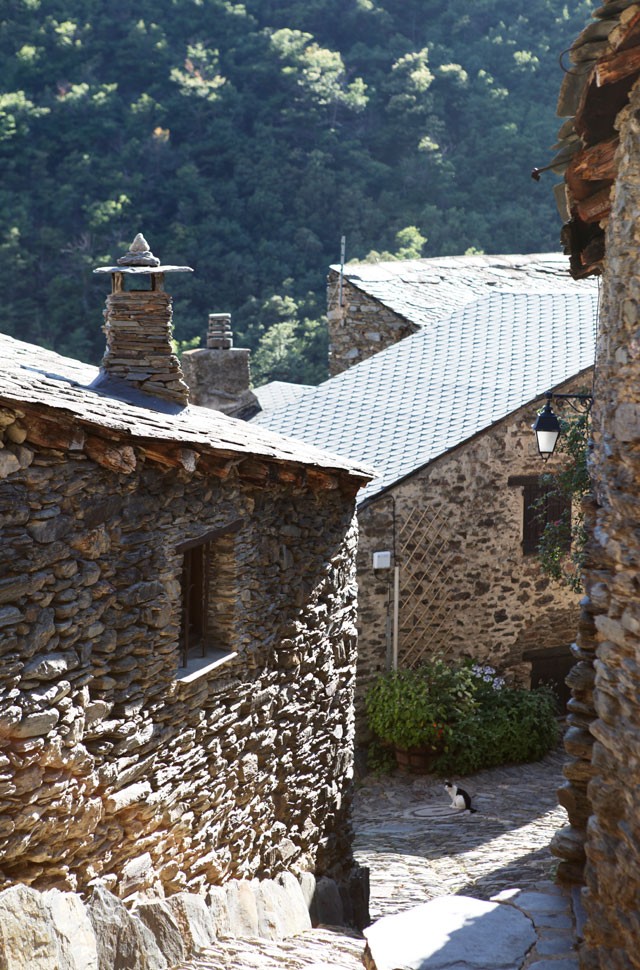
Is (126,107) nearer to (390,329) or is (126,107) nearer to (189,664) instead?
(390,329)

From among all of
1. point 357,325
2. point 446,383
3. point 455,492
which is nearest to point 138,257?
point 455,492

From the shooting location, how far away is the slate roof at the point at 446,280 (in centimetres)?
1791

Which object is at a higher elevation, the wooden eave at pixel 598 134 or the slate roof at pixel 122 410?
the wooden eave at pixel 598 134

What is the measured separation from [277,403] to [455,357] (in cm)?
408

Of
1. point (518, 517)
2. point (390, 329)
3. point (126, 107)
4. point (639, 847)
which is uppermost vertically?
point (126, 107)

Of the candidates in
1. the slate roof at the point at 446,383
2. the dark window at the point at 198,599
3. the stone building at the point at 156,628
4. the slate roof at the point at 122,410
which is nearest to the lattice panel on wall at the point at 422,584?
the slate roof at the point at 446,383

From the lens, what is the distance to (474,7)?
3772cm

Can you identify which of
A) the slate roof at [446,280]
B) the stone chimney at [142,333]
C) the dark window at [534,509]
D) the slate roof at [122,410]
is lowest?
the dark window at [534,509]

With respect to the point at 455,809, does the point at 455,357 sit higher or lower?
higher

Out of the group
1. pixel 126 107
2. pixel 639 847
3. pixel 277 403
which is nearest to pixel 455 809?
pixel 639 847

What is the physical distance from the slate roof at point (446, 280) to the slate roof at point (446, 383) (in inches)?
51.7

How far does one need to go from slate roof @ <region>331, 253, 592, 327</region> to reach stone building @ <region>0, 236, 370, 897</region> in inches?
378

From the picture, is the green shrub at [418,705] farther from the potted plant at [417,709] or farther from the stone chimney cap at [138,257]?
the stone chimney cap at [138,257]

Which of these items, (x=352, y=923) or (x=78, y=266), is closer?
(x=352, y=923)
